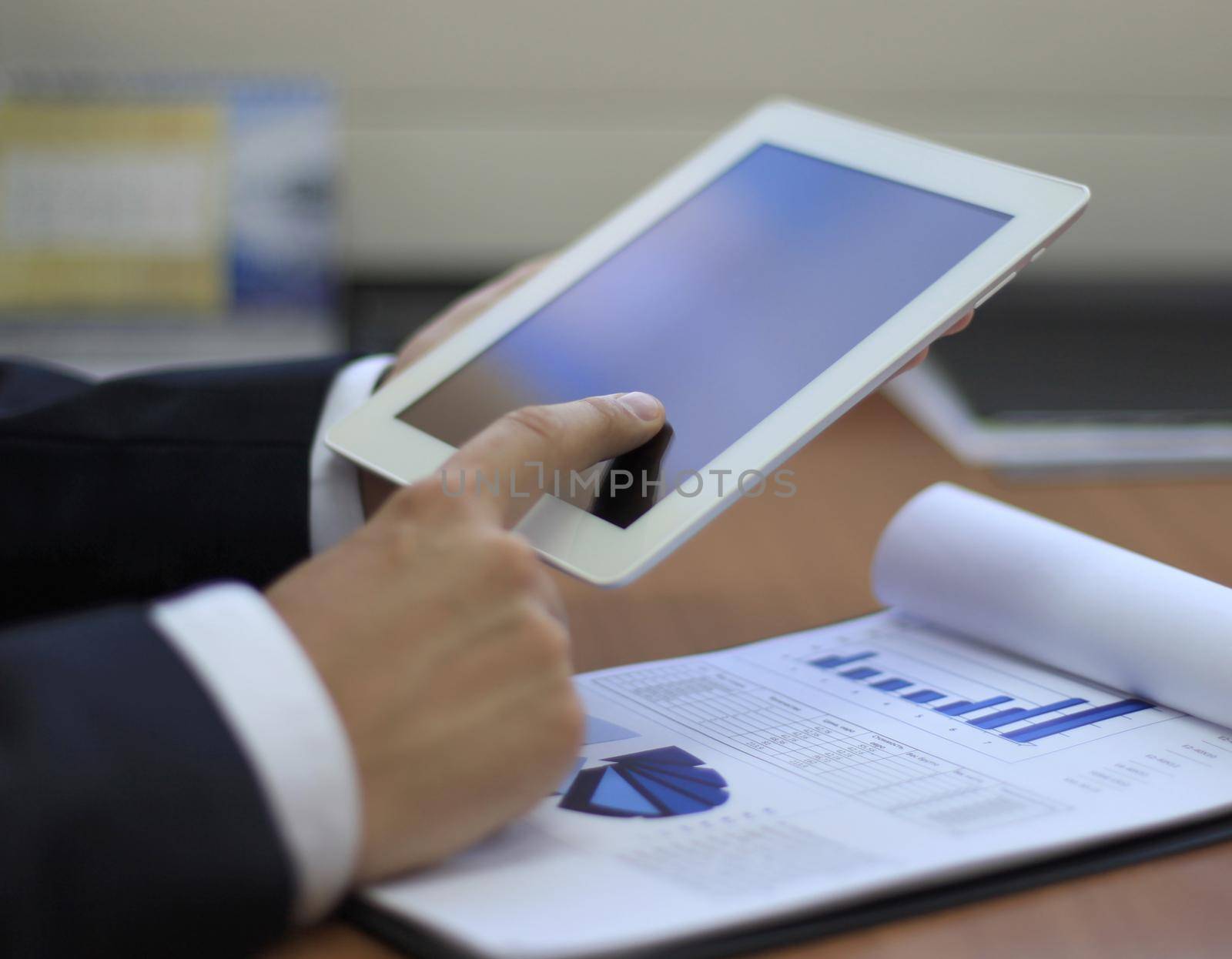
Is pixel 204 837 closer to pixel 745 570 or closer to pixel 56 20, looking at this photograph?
pixel 745 570

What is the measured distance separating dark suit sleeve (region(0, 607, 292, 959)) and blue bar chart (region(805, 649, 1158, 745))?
0.28 metres

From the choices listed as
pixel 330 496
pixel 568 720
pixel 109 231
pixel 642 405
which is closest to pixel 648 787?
pixel 568 720

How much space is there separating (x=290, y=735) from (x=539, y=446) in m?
0.16

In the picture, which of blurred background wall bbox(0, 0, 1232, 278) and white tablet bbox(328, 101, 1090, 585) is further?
blurred background wall bbox(0, 0, 1232, 278)

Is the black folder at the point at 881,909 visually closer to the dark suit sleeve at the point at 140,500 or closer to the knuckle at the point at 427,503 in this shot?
the knuckle at the point at 427,503

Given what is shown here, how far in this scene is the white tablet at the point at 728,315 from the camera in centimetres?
50

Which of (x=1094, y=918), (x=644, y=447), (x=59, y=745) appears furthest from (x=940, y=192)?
(x=59, y=745)

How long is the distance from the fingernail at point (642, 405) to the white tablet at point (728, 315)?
10 mm

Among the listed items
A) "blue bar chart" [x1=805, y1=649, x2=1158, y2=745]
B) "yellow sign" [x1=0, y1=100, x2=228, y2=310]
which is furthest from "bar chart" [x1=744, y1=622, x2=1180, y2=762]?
"yellow sign" [x1=0, y1=100, x2=228, y2=310]

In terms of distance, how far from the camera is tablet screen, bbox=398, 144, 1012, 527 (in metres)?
0.52

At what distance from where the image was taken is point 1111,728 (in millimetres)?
489

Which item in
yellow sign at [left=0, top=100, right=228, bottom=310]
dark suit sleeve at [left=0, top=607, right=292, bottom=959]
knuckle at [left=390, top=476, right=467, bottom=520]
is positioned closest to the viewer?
dark suit sleeve at [left=0, top=607, right=292, bottom=959]

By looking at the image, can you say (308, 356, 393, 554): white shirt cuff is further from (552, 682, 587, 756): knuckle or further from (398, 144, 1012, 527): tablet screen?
(552, 682, 587, 756): knuckle

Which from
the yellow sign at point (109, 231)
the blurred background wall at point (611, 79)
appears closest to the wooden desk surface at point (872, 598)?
the blurred background wall at point (611, 79)
